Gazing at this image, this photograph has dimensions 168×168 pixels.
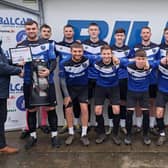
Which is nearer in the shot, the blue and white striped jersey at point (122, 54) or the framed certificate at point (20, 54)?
the framed certificate at point (20, 54)

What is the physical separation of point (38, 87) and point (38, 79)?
0.12m

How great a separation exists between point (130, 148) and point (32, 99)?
5.35 feet

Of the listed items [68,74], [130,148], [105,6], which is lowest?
[130,148]

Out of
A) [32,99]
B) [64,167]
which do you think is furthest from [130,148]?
[32,99]

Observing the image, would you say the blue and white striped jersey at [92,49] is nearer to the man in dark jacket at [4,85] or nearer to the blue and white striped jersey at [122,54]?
the blue and white striped jersey at [122,54]

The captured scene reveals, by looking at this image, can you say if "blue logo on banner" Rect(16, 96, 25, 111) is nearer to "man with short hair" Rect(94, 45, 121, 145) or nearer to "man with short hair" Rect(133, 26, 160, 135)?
"man with short hair" Rect(94, 45, 121, 145)

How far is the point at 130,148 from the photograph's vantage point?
6.04 m

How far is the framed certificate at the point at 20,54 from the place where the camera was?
5801 mm

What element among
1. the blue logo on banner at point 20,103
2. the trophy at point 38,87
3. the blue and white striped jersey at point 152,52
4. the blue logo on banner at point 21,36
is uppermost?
the blue logo on banner at point 21,36

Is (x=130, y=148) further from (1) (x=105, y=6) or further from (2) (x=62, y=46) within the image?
(1) (x=105, y=6)

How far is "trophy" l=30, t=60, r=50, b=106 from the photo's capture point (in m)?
5.88

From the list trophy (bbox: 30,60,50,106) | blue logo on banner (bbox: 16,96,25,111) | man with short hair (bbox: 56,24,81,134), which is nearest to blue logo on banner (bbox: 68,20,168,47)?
man with short hair (bbox: 56,24,81,134)

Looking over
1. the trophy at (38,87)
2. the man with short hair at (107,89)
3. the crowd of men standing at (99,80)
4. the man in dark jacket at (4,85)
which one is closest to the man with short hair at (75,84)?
the crowd of men standing at (99,80)

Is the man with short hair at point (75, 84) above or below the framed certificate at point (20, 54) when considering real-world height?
below
